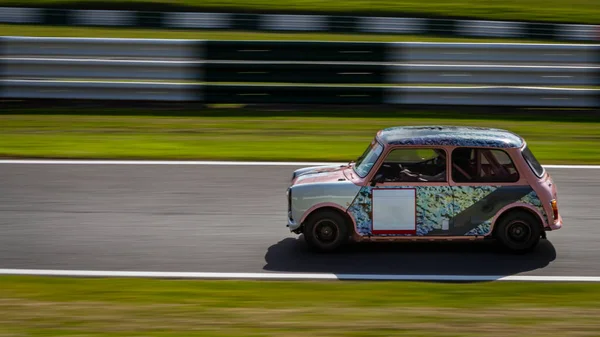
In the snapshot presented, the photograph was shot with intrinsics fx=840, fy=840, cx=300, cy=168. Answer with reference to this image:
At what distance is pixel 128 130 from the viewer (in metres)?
13.6

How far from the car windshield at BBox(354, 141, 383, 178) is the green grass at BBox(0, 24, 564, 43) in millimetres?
15492

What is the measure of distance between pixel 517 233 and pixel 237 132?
634 cm

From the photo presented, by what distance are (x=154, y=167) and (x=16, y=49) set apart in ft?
16.8

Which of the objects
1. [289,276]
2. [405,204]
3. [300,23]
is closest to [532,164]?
[405,204]

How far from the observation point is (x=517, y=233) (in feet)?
26.9

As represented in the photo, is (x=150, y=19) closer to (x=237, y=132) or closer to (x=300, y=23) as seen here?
(x=300, y=23)

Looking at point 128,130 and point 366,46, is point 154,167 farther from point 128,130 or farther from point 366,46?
point 366,46

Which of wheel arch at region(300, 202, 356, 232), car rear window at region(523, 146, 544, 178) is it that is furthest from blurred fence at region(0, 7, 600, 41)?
wheel arch at region(300, 202, 356, 232)

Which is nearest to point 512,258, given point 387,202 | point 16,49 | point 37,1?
point 387,202

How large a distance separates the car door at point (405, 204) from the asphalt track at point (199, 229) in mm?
313

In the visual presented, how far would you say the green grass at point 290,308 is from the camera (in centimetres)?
614

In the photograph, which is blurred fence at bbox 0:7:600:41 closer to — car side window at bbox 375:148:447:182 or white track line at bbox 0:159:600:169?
white track line at bbox 0:159:600:169

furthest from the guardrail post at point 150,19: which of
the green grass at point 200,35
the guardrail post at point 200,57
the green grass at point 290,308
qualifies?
the green grass at point 290,308

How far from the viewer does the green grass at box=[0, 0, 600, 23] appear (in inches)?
1112
